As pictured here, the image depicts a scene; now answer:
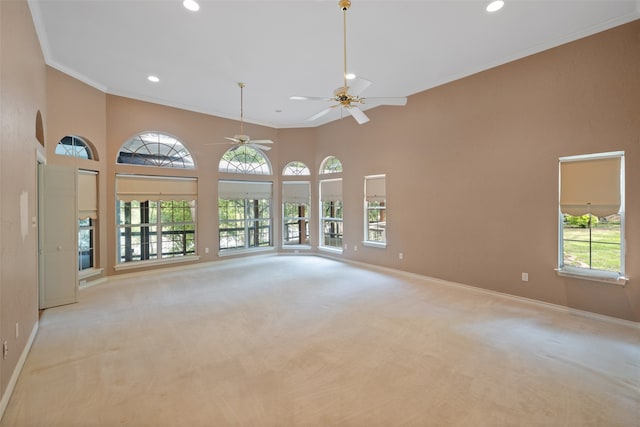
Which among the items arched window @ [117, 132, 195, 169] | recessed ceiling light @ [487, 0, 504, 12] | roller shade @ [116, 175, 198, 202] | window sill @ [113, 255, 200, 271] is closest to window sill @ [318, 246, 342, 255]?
window sill @ [113, 255, 200, 271]

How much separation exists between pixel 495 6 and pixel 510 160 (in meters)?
2.15

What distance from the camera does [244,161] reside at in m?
7.63

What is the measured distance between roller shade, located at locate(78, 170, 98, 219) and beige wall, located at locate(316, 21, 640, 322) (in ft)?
18.4

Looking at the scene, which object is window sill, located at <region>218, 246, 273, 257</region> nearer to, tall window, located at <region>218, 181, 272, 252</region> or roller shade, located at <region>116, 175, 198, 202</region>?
tall window, located at <region>218, 181, 272, 252</region>

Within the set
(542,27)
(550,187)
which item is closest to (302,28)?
(542,27)

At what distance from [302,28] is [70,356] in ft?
14.6

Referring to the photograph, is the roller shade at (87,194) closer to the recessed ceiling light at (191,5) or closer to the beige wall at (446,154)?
the beige wall at (446,154)

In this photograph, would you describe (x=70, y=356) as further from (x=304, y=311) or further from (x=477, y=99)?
(x=477, y=99)

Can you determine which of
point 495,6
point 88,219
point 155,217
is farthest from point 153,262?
point 495,6

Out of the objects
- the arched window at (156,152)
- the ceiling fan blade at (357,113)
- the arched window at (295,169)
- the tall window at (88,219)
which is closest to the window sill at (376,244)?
the arched window at (295,169)

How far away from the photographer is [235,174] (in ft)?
24.2

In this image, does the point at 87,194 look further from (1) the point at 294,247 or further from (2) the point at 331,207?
(2) the point at 331,207

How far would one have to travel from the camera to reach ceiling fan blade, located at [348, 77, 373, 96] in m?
3.07

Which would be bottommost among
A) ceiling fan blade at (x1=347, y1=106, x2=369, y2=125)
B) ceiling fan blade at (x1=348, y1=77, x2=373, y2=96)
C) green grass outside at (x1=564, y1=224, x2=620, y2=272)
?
green grass outside at (x1=564, y1=224, x2=620, y2=272)
